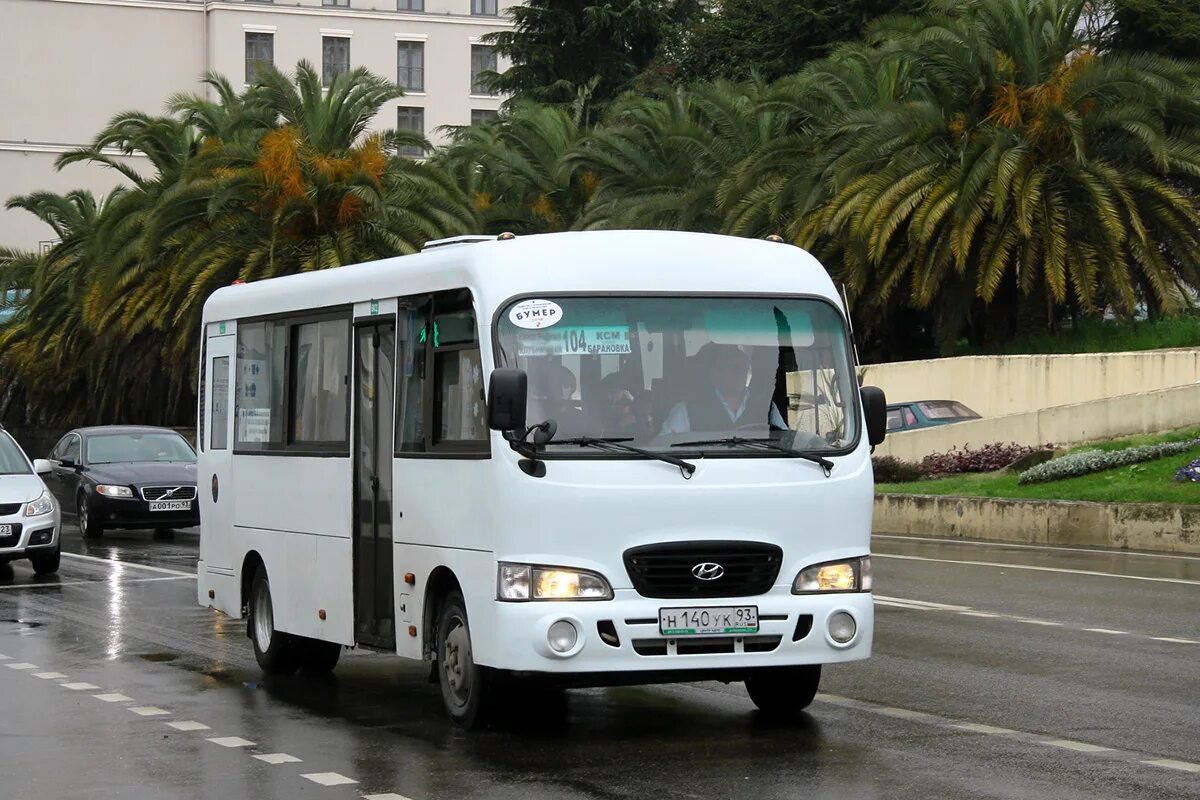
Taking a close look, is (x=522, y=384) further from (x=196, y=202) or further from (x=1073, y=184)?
(x=196, y=202)

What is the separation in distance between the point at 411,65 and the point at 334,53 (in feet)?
13.9

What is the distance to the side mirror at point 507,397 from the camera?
30.3ft

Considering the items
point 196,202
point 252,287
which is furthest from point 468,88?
point 252,287

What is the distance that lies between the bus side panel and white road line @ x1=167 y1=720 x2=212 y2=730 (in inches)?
43.2

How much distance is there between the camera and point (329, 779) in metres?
8.76

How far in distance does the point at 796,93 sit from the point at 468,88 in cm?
6352

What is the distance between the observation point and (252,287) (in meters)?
13.3

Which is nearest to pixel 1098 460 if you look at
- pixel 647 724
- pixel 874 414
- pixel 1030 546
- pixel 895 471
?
pixel 1030 546

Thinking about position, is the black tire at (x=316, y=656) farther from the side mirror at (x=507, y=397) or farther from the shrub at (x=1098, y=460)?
the shrub at (x=1098, y=460)

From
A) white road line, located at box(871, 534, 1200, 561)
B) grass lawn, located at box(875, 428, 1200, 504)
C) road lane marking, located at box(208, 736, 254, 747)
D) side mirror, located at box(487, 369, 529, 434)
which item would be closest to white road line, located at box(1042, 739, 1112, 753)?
side mirror, located at box(487, 369, 529, 434)

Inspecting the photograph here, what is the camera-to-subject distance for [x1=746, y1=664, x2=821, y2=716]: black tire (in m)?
10.4

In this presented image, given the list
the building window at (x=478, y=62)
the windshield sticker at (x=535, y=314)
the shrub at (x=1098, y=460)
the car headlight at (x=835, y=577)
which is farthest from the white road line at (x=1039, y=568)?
the building window at (x=478, y=62)

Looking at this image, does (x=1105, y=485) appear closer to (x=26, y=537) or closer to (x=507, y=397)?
(x=26, y=537)

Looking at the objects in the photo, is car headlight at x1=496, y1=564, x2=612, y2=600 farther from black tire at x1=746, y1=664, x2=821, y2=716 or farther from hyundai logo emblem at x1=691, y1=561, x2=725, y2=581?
black tire at x1=746, y1=664, x2=821, y2=716
